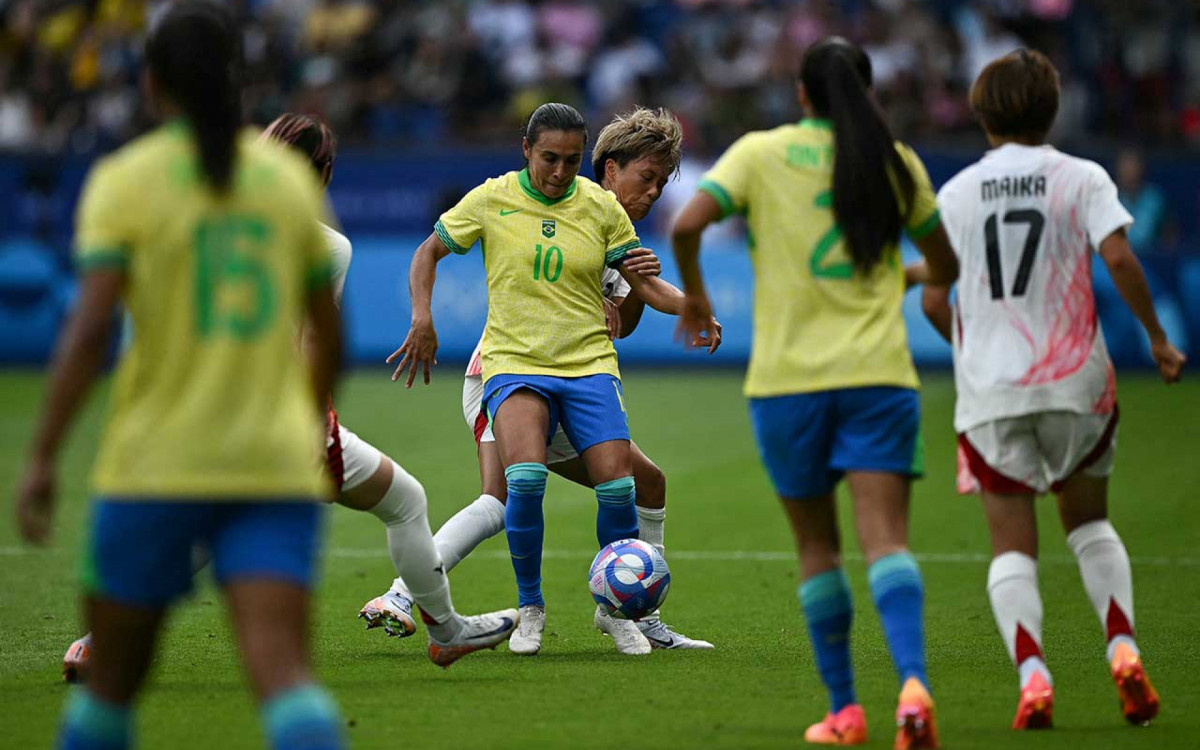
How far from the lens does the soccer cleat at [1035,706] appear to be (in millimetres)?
5426

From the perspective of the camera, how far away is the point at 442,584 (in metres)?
6.60

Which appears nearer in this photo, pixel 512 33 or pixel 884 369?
pixel 884 369

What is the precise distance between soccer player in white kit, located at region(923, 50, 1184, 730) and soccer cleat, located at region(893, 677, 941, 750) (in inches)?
24.0

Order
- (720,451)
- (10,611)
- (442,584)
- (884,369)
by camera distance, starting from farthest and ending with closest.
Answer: (720,451)
(10,611)
(442,584)
(884,369)

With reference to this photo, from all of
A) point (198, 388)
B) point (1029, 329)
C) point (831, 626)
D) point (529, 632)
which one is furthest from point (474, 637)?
point (198, 388)

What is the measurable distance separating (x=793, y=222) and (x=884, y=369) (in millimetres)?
509

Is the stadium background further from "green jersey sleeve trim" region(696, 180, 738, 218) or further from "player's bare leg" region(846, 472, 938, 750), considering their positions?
"green jersey sleeve trim" region(696, 180, 738, 218)

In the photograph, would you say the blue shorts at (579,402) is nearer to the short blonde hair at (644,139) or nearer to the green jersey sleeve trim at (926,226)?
the short blonde hair at (644,139)

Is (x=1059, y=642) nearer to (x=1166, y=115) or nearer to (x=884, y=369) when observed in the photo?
(x=884, y=369)

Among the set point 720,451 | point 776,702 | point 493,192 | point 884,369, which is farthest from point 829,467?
point 720,451

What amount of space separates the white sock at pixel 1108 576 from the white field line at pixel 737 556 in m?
3.95

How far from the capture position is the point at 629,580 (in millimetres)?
6934

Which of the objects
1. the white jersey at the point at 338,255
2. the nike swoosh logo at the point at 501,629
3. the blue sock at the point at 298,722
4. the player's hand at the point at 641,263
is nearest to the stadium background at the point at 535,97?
the player's hand at the point at 641,263

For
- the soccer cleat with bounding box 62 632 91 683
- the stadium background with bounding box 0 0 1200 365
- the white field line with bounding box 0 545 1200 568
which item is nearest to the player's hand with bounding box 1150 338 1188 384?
the soccer cleat with bounding box 62 632 91 683
